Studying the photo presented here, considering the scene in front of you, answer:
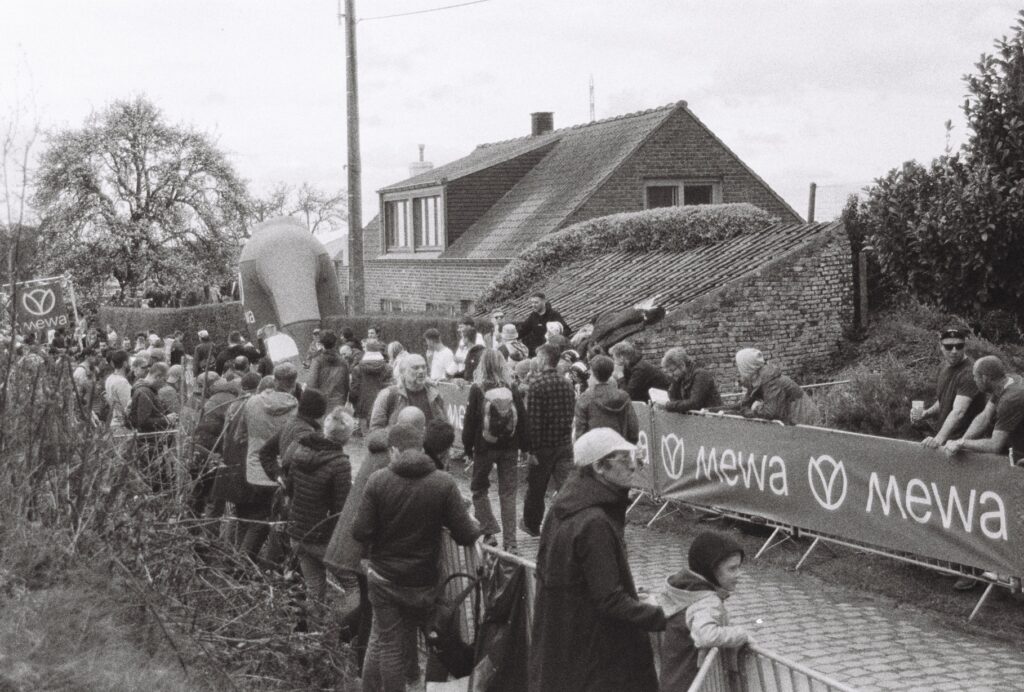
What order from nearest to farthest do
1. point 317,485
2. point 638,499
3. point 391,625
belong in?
point 391,625, point 317,485, point 638,499

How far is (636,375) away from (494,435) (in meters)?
2.74

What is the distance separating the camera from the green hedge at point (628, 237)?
25281mm

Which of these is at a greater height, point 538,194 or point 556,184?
point 556,184

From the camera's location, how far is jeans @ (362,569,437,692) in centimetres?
756

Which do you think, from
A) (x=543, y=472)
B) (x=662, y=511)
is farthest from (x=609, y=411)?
(x=662, y=511)

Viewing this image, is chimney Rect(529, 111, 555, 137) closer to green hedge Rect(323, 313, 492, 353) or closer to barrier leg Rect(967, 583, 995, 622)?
green hedge Rect(323, 313, 492, 353)

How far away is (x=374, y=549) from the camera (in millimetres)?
7570

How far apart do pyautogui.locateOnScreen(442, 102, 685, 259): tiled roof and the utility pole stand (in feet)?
21.5

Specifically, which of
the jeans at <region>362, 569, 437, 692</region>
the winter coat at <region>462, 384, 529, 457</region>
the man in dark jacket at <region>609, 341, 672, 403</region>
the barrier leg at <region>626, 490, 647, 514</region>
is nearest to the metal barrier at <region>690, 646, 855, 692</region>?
the jeans at <region>362, 569, 437, 692</region>

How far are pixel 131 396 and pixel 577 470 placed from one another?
8.28 meters

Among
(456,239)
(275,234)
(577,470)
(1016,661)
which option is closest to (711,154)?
(456,239)

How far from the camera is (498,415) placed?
11500 millimetres

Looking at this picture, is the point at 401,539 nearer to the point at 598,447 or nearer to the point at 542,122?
the point at 598,447

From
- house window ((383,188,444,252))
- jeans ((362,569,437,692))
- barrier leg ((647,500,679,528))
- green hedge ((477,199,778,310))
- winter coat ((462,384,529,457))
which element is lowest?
barrier leg ((647,500,679,528))
